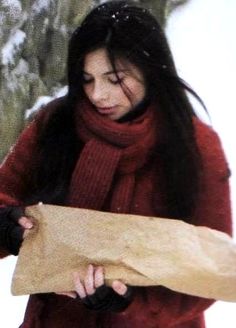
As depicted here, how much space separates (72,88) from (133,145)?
0.42 feet

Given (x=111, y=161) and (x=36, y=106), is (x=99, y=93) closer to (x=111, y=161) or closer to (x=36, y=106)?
(x=111, y=161)

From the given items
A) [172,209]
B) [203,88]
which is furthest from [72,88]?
[203,88]

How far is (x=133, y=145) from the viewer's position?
1.02 metres

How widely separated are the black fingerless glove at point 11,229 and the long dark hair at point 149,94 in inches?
2.4

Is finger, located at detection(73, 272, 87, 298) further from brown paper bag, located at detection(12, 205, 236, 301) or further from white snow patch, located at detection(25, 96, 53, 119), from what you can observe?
white snow patch, located at detection(25, 96, 53, 119)

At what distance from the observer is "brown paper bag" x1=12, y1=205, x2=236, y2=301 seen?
36.2 inches

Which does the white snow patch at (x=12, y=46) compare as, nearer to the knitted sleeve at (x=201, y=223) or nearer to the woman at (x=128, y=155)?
the woman at (x=128, y=155)

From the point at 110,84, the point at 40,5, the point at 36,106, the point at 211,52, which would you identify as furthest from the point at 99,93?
the point at 211,52

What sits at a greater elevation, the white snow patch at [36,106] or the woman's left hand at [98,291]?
the woman's left hand at [98,291]

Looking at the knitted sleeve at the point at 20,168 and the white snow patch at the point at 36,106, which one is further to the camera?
the white snow patch at the point at 36,106

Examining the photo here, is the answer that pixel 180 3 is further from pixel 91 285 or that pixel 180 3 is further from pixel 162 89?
pixel 91 285

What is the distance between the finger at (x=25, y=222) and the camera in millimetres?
1000

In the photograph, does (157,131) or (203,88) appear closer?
(157,131)

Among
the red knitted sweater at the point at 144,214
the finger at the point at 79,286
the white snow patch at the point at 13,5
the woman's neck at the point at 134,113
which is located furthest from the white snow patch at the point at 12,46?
the finger at the point at 79,286
